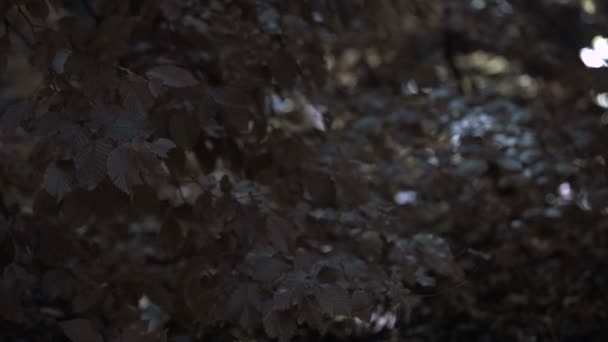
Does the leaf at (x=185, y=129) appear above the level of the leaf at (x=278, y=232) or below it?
above

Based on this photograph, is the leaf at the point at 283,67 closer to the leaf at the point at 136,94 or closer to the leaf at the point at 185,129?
the leaf at the point at 185,129

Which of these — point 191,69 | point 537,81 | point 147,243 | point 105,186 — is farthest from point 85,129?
point 537,81

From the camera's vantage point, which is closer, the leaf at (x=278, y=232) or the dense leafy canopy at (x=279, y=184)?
the dense leafy canopy at (x=279, y=184)

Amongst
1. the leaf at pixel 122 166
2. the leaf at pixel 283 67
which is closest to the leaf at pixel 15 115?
the leaf at pixel 122 166

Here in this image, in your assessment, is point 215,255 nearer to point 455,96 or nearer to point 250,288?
point 250,288

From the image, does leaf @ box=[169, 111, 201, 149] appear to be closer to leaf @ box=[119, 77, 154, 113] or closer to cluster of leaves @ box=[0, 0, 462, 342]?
cluster of leaves @ box=[0, 0, 462, 342]

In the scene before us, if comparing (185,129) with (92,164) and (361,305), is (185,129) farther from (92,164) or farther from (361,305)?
(361,305)

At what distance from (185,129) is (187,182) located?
388mm

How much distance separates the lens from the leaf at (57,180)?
1.59 metres

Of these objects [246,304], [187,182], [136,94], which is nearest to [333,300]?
[246,304]

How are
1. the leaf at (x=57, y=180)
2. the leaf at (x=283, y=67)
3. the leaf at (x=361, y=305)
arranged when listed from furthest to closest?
the leaf at (x=283, y=67)
the leaf at (x=361, y=305)
the leaf at (x=57, y=180)

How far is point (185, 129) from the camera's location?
1925mm

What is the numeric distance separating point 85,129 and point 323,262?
721 millimetres

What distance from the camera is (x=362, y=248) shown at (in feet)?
7.50
